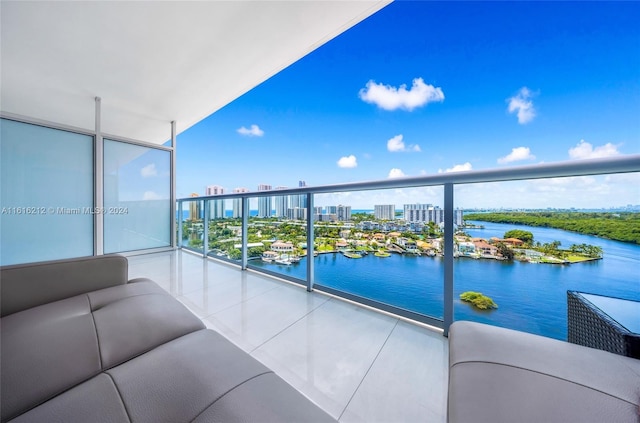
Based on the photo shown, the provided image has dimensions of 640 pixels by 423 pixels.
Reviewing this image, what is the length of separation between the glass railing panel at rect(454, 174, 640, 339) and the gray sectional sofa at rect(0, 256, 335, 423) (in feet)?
4.45

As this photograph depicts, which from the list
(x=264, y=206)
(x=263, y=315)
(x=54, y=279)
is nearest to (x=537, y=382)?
(x=263, y=315)

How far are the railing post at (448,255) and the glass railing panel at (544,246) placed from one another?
41mm

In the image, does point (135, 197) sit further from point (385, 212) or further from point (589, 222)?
point (589, 222)

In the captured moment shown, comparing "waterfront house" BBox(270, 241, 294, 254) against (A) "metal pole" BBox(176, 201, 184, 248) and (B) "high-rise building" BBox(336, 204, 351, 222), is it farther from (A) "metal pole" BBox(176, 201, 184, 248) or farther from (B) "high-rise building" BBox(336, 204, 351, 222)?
(A) "metal pole" BBox(176, 201, 184, 248)

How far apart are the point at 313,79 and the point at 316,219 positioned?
6261 millimetres

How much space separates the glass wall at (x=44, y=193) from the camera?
2.31m

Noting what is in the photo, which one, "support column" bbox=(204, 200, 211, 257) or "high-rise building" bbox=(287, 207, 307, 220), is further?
"support column" bbox=(204, 200, 211, 257)

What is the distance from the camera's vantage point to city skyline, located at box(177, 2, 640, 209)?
201 cm

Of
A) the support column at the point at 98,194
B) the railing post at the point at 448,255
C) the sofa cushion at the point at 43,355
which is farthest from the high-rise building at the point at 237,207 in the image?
the railing post at the point at 448,255

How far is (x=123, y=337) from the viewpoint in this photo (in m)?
0.79

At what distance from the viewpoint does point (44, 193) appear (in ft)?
8.16

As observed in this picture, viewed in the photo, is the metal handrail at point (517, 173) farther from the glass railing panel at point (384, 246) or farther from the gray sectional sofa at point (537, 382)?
the gray sectional sofa at point (537, 382)

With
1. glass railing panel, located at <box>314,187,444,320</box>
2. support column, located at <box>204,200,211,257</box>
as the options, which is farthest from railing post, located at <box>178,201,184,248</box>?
glass railing panel, located at <box>314,187,444,320</box>

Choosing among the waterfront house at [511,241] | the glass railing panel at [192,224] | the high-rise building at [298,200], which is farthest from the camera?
the glass railing panel at [192,224]
